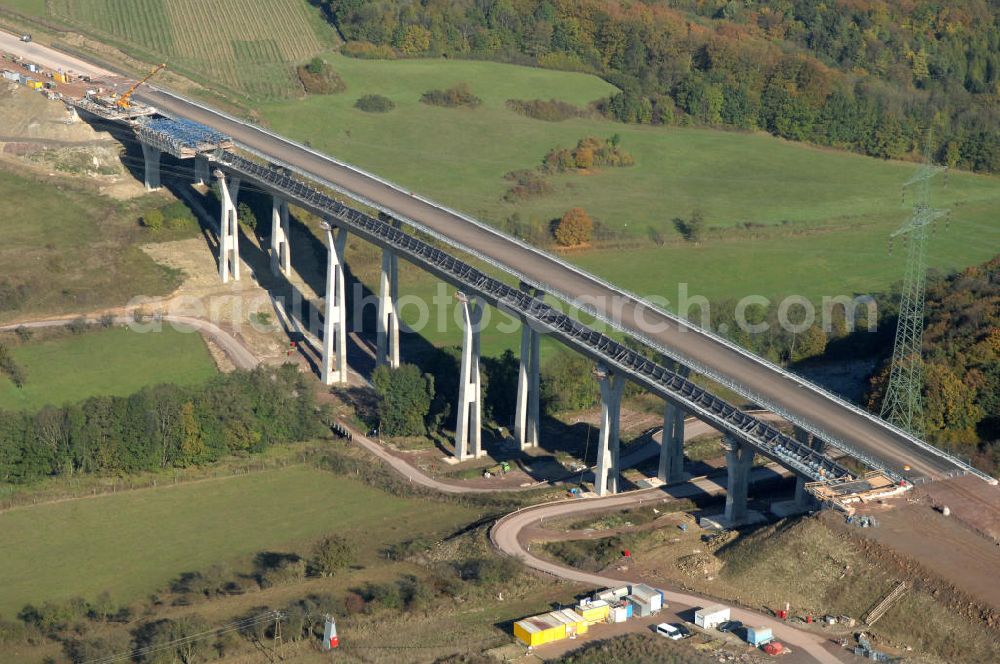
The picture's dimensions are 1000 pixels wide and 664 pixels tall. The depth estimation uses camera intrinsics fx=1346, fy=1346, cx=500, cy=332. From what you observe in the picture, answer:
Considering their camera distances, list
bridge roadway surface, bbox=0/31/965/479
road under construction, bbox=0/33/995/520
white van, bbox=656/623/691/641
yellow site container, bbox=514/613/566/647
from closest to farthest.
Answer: yellow site container, bbox=514/613/566/647 < white van, bbox=656/623/691/641 < bridge roadway surface, bbox=0/31/965/479 < road under construction, bbox=0/33/995/520

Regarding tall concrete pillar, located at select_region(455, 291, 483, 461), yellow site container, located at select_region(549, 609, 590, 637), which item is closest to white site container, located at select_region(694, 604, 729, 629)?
yellow site container, located at select_region(549, 609, 590, 637)

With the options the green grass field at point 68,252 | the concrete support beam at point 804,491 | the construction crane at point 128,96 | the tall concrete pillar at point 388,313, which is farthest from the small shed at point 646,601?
the construction crane at point 128,96

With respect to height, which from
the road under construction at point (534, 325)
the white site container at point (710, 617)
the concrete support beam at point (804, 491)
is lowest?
the white site container at point (710, 617)

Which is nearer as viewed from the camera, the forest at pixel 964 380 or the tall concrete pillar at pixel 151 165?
the forest at pixel 964 380

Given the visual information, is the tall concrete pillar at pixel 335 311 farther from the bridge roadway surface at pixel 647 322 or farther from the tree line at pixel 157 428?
the tree line at pixel 157 428

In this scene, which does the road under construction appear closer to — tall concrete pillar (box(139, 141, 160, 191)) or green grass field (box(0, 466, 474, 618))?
tall concrete pillar (box(139, 141, 160, 191))

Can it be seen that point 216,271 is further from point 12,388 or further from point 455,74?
point 455,74
